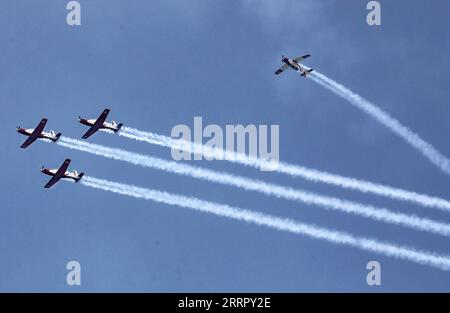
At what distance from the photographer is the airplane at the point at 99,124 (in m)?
118

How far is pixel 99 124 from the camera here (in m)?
119

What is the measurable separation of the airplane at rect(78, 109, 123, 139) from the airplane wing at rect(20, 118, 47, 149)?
16.3 feet

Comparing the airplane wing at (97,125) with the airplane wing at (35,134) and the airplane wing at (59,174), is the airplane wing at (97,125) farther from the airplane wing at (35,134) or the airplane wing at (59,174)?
the airplane wing at (35,134)

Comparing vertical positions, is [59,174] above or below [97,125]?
below

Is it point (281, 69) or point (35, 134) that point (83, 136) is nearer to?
point (35, 134)

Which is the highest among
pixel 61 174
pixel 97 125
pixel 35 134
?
pixel 97 125

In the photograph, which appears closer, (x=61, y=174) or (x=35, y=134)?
(x=35, y=134)

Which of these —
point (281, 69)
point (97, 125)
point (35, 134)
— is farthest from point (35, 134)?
point (281, 69)

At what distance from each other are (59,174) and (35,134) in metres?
6.29
